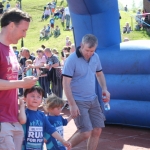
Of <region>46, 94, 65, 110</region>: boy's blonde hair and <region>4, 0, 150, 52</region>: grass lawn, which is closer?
<region>46, 94, 65, 110</region>: boy's blonde hair

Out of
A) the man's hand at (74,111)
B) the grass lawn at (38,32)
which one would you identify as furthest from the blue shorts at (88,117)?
the grass lawn at (38,32)

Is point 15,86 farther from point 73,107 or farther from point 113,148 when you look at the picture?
point 113,148

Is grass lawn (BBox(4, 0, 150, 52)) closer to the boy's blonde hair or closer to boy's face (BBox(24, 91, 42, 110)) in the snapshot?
the boy's blonde hair

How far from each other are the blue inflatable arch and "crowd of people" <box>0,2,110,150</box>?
1595 millimetres

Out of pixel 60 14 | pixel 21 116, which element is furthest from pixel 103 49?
pixel 60 14

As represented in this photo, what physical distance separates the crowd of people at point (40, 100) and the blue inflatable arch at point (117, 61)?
1.60 m

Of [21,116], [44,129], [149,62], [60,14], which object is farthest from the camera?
[60,14]

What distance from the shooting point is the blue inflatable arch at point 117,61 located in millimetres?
6547

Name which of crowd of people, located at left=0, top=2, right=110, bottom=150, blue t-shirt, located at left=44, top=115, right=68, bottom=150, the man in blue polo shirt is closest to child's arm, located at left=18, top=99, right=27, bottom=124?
crowd of people, located at left=0, top=2, right=110, bottom=150

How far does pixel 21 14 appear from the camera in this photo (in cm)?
328

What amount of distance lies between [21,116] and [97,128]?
5.83ft

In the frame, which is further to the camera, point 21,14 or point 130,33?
point 130,33

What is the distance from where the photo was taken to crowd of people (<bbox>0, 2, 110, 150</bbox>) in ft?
10.7

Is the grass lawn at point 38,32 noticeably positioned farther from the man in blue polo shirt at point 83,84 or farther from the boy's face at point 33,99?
the boy's face at point 33,99
